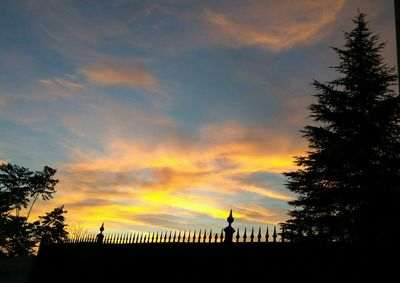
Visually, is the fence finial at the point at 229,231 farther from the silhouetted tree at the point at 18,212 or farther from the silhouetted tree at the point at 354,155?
the silhouetted tree at the point at 18,212

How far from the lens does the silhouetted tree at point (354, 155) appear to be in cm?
1652

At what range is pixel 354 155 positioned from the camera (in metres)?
17.6

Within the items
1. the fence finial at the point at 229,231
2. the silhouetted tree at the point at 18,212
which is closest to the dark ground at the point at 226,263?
the fence finial at the point at 229,231

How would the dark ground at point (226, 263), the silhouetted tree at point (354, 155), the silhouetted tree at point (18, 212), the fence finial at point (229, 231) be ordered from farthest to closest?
the silhouetted tree at point (18, 212) < the silhouetted tree at point (354, 155) < the fence finial at point (229, 231) < the dark ground at point (226, 263)

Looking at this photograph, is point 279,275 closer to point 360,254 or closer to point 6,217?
point 360,254

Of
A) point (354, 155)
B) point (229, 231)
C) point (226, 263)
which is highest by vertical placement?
point (354, 155)

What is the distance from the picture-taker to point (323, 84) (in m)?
20.5

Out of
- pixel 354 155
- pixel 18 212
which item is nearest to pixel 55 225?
pixel 18 212

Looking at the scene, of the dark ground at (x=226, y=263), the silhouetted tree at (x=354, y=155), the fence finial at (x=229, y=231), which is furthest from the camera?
the silhouetted tree at (x=354, y=155)

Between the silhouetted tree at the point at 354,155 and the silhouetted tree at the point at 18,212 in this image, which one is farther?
the silhouetted tree at the point at 18,212

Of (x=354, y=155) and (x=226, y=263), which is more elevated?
(x=354, y=155)

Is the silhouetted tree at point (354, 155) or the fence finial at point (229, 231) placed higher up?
the silhouetted tree at point (354, 155)

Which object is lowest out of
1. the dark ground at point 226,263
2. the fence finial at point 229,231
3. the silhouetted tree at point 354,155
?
the dark ground at point 226,263

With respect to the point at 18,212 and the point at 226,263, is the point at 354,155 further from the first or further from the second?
the point at 18,212
